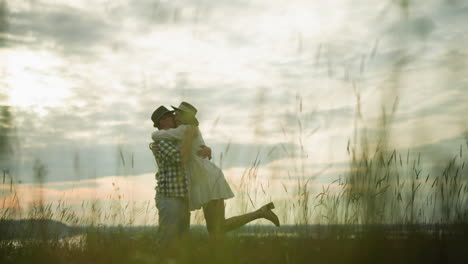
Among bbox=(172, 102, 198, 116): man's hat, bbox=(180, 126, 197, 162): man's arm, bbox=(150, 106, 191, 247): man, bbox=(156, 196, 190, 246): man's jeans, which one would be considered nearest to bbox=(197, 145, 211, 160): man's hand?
bbox=(180, 126, 197, 162): man's arm

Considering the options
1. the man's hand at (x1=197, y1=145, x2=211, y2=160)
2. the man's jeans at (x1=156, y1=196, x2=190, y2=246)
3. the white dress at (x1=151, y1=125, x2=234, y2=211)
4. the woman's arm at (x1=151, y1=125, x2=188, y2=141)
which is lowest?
the man's jeans at (x1=156, y1=196, x2=190, y2=246)

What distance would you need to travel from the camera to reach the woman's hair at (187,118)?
460 centimetres

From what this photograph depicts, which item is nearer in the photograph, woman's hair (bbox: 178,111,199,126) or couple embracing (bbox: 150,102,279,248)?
couple embracing (bbox: 150,102,279,248)

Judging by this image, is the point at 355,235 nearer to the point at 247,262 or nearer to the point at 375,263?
the point at 375,263

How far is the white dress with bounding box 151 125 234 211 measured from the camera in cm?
461

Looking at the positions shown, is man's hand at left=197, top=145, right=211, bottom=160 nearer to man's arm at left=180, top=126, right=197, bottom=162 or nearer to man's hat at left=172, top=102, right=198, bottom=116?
man's arm at left=180, top=126, right=197, bottom=162

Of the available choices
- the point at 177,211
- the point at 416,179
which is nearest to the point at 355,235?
the point at 416,179

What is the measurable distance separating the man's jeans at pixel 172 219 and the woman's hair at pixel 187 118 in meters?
0.77

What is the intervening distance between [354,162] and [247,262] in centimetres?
135

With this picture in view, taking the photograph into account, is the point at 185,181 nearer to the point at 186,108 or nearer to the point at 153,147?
the point at 153,147

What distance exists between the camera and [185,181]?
4.46 meters

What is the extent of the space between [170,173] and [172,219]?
1.41ft

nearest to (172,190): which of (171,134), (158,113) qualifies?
(171,134)

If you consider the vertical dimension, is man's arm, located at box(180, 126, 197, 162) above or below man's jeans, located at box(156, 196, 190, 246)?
above
